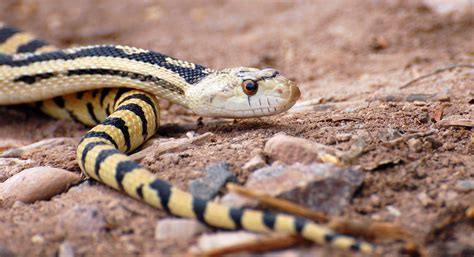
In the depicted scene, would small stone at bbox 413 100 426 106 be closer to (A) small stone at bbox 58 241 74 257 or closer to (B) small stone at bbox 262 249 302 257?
(B) small stone at bbox 262 249 302 257

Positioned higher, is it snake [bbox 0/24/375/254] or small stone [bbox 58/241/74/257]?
snake [bbox 0/24/375/254]

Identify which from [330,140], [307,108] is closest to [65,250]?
[330,140]

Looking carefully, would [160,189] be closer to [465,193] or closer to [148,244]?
[148,244]

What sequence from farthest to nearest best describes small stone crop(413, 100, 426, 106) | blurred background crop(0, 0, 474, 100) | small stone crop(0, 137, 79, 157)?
1. blurred background crop(0, 0, 474, 100)
2. small stone crop(0, 137, 79, 157)
3. small stone crop(413, 100, 426, 106)

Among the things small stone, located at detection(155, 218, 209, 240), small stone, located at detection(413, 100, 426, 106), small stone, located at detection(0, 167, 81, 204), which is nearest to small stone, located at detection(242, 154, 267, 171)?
small stone, located at detection(155, 218, 209, 240)

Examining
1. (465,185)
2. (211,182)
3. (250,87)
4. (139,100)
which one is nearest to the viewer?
(465,185)

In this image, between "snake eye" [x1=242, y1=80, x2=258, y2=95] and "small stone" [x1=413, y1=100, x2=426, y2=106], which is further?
"small stone" [x1=413, y1=100, x2=426, y2=106]

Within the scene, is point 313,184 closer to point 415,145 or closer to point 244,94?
point 415,145
